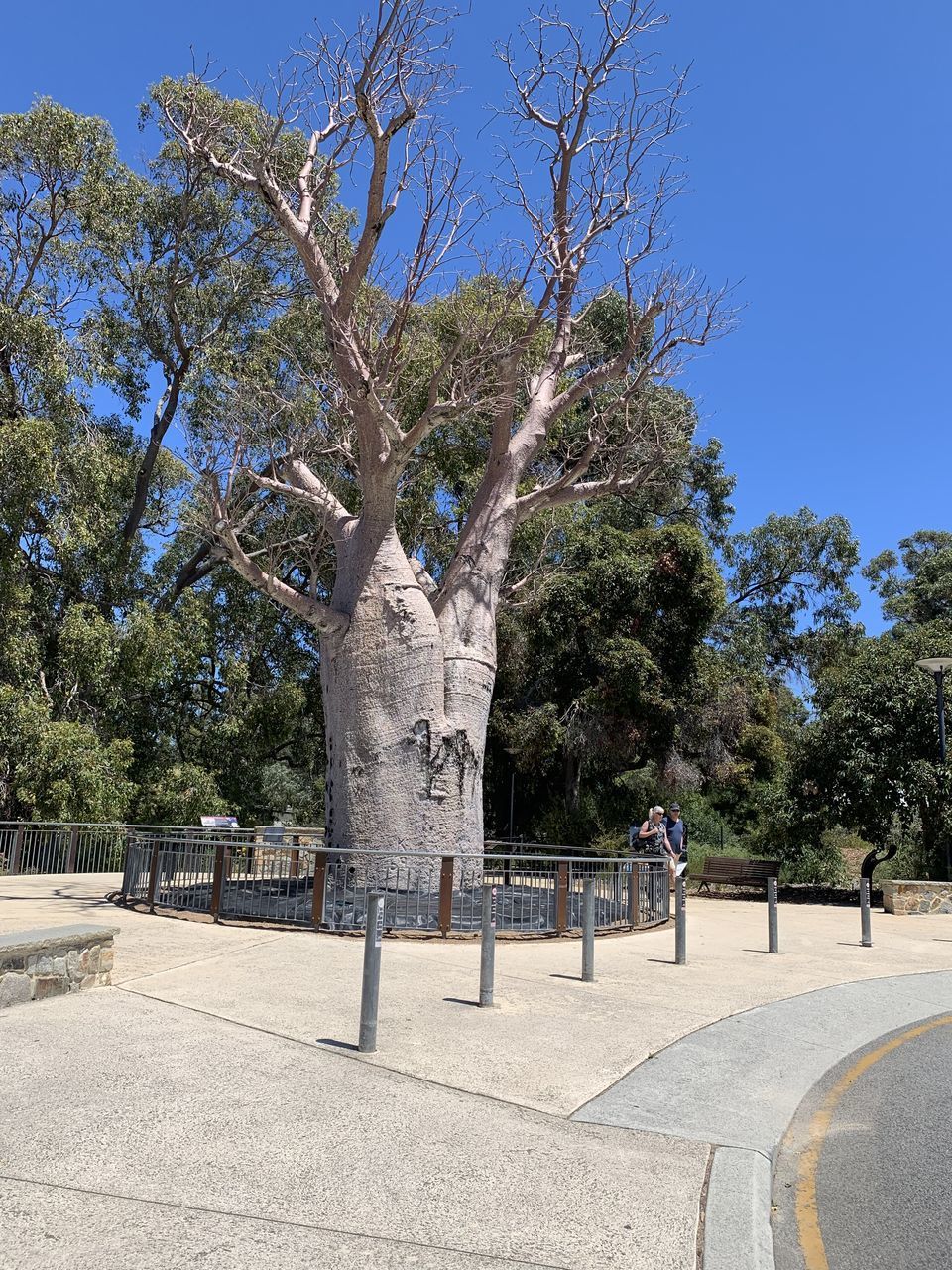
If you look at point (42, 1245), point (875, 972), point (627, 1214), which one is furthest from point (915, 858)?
point (42, 1245)

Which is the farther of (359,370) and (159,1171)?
(359,370)

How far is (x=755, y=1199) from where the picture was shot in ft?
14.6

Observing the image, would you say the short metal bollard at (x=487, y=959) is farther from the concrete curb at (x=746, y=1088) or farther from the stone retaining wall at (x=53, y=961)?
the stone retaining wall at (x=53, y=961)

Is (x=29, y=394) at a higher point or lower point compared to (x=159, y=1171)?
higher

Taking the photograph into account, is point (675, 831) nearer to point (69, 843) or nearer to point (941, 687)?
point (941, 687)

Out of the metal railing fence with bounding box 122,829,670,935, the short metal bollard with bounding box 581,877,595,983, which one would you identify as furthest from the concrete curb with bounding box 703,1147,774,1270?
Result: the metal railing fence with bounding box 122,829,670,935

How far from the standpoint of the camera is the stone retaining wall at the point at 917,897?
18.8 m

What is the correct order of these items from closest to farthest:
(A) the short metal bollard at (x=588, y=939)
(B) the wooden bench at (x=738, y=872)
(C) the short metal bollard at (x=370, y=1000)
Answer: (C) the short metal bollard at (x=370, y=1000) → (A) the short metal bollard at (x=588, y=939) → (B) the wooden bench at (x=738, y=872)

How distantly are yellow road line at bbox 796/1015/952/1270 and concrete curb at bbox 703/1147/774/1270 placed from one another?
0.50 ft

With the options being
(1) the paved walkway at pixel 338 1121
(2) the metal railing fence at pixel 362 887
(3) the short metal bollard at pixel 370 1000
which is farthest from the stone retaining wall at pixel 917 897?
(3) the short metal bollard at pixel 370 1000

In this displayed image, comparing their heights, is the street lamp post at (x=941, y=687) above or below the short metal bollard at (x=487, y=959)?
above

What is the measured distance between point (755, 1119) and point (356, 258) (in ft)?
43.0

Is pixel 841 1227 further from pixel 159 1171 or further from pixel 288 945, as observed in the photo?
pixel 288 945

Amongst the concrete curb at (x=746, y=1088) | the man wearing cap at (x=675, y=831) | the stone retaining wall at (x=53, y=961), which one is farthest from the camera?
the man wearing cap at (x=675, y=831)
